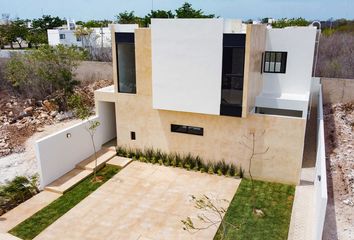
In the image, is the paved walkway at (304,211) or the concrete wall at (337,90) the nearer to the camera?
the paved walkway at (304,211)

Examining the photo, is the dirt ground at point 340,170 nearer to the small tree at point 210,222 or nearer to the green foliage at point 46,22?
the small tree at point 210,222

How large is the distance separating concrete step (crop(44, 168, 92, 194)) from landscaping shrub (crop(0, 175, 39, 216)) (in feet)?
2.21

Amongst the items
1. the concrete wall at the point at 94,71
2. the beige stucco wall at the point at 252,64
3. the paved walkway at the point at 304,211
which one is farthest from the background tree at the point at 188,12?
the paved walkway at the point at 304,211

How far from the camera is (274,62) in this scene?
1792cm

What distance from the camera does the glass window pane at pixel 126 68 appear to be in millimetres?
17141

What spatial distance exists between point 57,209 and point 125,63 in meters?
8.53

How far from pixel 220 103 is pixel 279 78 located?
5.08m

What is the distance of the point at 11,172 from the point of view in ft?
56.1

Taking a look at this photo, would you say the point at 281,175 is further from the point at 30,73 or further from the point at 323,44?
the point at 323,44

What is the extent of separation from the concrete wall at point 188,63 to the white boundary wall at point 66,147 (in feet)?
16.1

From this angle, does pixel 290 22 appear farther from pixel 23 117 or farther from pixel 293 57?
pixel 23 117

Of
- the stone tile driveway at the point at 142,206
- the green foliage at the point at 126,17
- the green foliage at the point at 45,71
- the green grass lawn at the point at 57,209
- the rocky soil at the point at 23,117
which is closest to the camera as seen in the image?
the stone tile driveway at the point at 142,206

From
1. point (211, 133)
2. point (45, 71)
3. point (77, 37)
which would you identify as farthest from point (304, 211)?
point (77, 37)

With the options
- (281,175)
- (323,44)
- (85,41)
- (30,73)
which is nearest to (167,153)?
(281,175)
